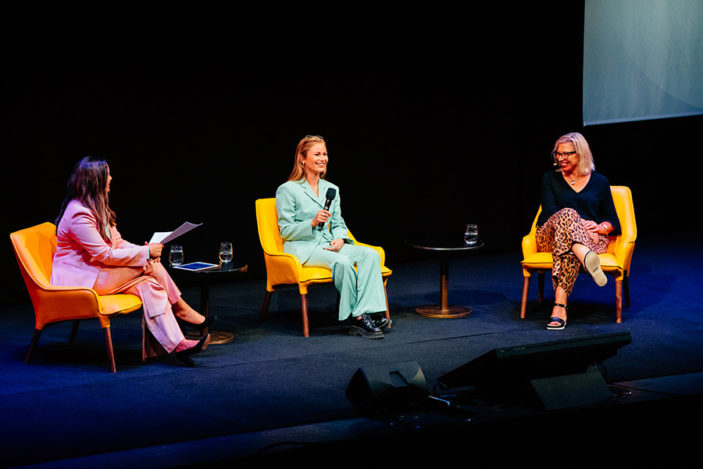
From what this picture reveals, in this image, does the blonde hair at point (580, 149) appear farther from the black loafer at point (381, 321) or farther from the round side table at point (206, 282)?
the round side table at point (206, 282)

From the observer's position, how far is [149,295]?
4836mm

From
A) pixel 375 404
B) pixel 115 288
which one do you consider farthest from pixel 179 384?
pixel 375 404

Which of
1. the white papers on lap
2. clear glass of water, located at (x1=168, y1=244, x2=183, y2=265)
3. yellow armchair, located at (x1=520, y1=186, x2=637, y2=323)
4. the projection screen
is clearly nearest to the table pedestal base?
yellow armchair, located at (x1=520, y1=186, x2=637, y2=323)

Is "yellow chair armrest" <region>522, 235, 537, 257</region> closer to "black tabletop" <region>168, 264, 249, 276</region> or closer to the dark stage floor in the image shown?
the dark stage floor

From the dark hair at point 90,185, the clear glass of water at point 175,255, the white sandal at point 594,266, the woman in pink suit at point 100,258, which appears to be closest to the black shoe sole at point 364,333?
the woman in pink suit at point 100,258

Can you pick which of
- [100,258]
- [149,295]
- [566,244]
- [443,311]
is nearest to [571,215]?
[566,244]

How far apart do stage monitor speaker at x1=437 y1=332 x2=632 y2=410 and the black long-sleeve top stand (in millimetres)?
2611

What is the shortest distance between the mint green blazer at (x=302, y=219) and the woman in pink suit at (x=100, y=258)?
3.41ft

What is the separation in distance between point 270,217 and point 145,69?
165 cm

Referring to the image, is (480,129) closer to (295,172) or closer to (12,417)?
(295,172)

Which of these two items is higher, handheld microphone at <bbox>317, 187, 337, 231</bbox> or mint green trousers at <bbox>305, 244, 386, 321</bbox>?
handheld microphone at <bbox>317, 187, 337, 231</bbox>

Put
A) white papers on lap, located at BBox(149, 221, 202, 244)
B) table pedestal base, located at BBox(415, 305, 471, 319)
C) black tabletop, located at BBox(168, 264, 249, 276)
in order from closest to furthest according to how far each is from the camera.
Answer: white papers on lap, located at BBox(149, 221, 202, 244) → black tabletop, located at BBox(168, 264, 249, 276) → table pedestal base, located at BBox(415, 305, 471, 319)

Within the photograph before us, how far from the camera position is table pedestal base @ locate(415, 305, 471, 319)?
233 inches

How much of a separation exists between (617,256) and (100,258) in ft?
11.0
